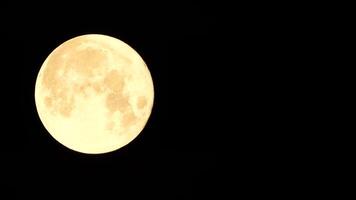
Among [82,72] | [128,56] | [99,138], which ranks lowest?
[99,138]

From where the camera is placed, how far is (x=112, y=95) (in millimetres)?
8008

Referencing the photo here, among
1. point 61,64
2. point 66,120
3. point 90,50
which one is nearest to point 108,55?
point 90,50

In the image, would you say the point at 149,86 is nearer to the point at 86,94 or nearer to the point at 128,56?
the point at 128,56

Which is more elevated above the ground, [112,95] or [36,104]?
[36,104]

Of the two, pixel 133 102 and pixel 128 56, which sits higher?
pixel 128 56

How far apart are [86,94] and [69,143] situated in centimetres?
112

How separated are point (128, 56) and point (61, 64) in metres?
1.21

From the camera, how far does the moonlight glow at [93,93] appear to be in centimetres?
792

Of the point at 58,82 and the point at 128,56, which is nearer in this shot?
the point at 58,82

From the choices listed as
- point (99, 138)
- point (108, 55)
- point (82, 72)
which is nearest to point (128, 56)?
point (108, 55)

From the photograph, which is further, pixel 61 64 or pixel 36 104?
pixel 36 104

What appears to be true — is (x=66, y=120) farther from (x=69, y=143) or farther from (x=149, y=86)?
(x=149, y=86)

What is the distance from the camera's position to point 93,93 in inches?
311

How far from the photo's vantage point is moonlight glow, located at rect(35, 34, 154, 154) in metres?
7.92
